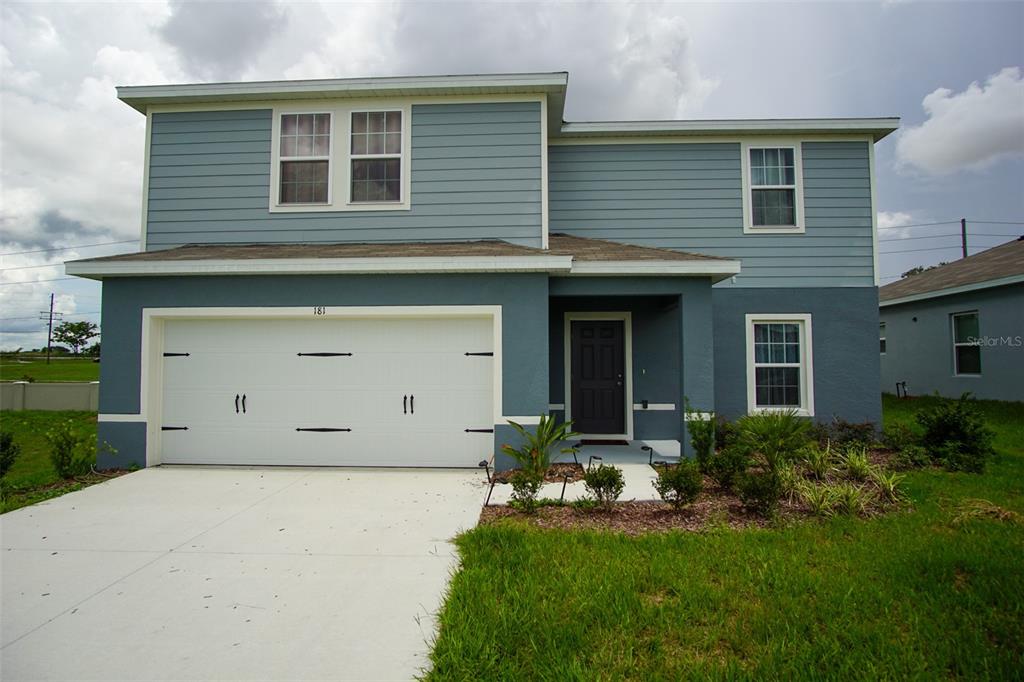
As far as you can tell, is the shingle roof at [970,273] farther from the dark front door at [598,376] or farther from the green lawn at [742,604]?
the green lawn at [742,604]

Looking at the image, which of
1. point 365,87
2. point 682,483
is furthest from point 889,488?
point 365,87

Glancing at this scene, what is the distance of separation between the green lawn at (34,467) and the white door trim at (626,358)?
271 inches

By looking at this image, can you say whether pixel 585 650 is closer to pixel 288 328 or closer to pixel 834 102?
pixel 288 328

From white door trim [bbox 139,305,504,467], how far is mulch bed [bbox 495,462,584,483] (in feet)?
3.41

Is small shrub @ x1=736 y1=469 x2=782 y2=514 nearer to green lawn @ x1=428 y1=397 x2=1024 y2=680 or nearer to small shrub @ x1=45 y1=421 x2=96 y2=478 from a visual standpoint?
green lawn @ x1=428 y1=397 x2=1024 y2=680

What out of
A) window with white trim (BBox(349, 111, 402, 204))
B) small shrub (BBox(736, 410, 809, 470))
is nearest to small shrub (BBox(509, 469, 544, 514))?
small shrub (BBox(736, 410, 809, 470))

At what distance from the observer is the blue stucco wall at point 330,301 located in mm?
6969

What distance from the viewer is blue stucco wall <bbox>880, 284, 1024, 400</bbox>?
1223 cm

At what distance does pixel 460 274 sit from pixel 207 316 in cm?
368

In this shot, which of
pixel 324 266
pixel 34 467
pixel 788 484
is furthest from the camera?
pixel 34 467

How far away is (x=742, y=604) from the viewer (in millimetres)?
3186

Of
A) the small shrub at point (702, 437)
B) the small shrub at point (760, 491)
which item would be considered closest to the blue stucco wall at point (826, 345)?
the small shrub at point (702, 437)

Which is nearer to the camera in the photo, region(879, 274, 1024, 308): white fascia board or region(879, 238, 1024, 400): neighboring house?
region(879, 274, 1024, 308): white fascia board

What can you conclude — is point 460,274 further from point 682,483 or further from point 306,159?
point 682,483
